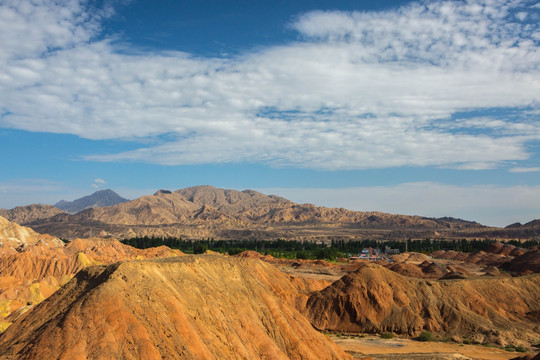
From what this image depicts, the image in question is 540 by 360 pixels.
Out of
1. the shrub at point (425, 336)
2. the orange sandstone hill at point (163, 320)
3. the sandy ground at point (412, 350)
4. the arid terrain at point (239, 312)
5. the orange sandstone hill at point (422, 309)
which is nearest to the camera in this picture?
the orange sandstone hill at point (163, 320)

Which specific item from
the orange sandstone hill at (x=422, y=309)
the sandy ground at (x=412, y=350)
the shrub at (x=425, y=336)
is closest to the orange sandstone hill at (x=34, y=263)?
the sandy ground at (x=412, y=350)

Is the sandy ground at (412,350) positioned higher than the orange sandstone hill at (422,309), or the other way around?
the orange sandstone hill at (422,309)

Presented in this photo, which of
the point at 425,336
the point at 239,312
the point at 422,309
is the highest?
the point at 239,312

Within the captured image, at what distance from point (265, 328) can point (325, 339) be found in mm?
6045

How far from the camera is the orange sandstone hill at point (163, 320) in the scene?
21.8 m

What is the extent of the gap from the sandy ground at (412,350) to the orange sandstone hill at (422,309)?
11.6ft

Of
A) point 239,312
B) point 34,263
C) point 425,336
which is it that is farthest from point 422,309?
point 34,263

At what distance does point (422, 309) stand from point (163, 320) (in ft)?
129

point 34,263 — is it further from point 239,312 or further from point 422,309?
point 422,309

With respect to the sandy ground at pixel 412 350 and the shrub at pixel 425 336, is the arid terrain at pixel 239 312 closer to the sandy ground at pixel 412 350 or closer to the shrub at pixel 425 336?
the sandy ground at pixel 412 350

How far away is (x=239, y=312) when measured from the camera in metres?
30.6

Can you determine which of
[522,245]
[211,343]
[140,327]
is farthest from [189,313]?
[522,245]

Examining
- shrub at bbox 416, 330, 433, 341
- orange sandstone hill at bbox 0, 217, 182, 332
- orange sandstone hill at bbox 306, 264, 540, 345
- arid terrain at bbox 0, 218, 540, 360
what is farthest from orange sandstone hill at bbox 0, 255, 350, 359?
orange sandstone hill at bbox 306, 264, 540, 345

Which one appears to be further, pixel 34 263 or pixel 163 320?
pixel 34 263
